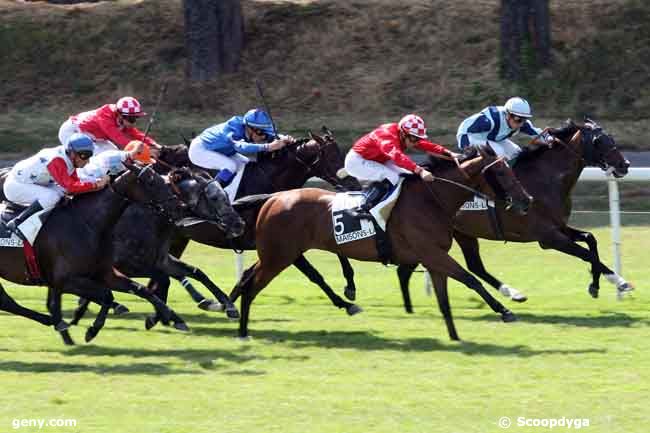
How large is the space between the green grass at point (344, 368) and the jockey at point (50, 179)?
104 cm

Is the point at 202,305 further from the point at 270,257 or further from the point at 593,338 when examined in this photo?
the point at 593,338

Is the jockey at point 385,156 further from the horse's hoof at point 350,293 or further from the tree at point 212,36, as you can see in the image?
the tree at point 212,36

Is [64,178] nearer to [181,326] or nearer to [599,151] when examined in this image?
[181,326]

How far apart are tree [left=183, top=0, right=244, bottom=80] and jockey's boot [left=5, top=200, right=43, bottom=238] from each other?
13195 millimetres

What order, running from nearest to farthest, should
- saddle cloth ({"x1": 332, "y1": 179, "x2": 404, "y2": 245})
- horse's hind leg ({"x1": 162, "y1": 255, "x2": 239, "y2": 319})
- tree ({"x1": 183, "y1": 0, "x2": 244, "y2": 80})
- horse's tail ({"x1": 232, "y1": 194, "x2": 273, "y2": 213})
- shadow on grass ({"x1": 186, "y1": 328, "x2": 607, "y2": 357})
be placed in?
shadow on grass ({"x1": 186, "y1": 328, "x2": 607, "y2": 357}), saddle cloth ({"x1": 332, "y1": 179, "x2": 404, "y2": 245}), horse's hind leg ({"x1": 162, "y1": 255, "x2": 239, "y2": 319}), horse's tail ({"x1": 232, "y1": 194, "x2": 273, "y2": 213}), tree ({"x1": 183, "y1": 0, "x2": 244, "y2": 80})

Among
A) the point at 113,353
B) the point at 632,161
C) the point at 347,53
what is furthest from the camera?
the point at 347,53

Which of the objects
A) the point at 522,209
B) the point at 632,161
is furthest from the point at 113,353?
the point at 632,161

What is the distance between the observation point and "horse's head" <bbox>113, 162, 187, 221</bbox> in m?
9.75

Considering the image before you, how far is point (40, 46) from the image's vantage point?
999 inches

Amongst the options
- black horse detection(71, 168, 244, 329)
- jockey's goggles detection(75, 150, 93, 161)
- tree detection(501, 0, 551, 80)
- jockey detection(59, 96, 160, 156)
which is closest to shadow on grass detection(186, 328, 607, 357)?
black horse detection(71, 168, 244, 329)

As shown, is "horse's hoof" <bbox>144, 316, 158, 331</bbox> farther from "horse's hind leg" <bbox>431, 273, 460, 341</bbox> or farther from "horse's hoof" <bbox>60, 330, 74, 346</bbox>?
"horse's hind leg" <bbox>431, 273, 460, 341</bbox>

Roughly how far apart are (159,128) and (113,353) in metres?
13.4

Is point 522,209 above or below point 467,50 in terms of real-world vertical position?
above

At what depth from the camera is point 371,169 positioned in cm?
1043
